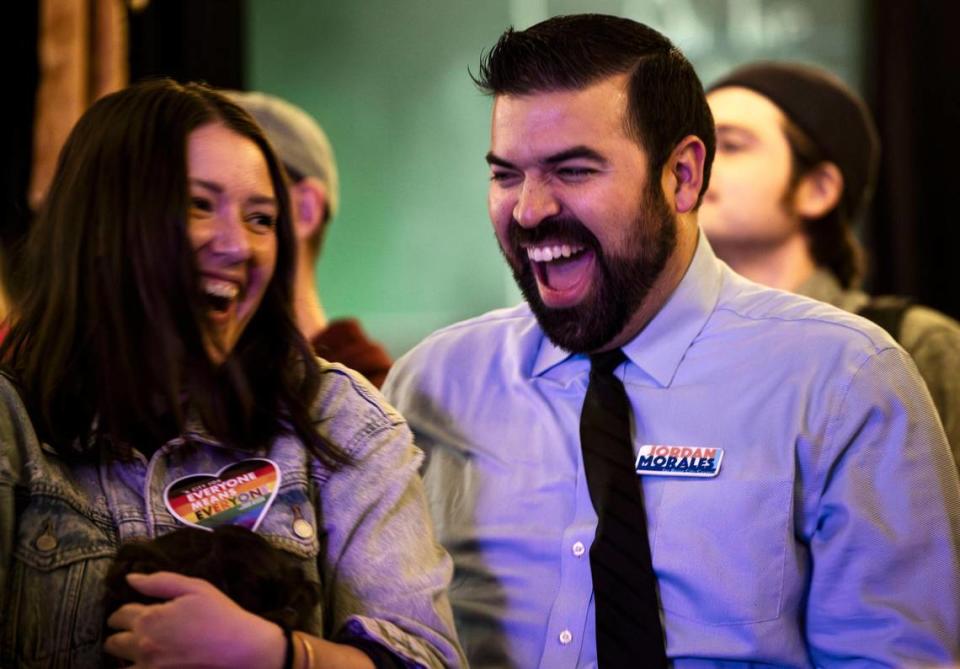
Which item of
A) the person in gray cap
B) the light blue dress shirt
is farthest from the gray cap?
the light blue dress shirt

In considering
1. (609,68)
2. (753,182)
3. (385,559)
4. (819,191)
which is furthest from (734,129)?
(385,559)

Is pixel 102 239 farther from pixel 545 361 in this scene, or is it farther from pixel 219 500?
pixel 545 361

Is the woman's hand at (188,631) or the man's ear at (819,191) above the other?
the man's ear at (819,191)

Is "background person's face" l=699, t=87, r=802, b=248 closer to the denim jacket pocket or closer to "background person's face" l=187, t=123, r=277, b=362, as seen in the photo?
"background person's face" l=187, t=123, r=277, b=362

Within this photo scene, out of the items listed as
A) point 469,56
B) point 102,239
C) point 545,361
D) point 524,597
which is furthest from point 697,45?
point 102,239

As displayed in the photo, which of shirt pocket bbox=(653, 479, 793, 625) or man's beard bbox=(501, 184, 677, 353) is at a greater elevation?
man's beard bbox=(501, 184, 677, 353)

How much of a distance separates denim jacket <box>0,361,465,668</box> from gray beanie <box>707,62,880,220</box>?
166 centimetres

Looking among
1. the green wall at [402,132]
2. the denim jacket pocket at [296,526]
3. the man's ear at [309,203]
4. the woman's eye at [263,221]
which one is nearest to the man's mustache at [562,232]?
the woman's eye at [263,221]

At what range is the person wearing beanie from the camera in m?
2.81

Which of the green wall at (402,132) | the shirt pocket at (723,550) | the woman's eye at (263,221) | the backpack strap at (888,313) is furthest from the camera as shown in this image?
the green wall at (402,132)

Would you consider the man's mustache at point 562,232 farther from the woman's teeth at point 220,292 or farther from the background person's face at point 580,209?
the woman's teeth at point 220,292

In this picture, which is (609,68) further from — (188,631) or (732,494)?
(188,631)

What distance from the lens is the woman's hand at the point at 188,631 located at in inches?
47.8

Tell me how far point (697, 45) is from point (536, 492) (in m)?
2.77
